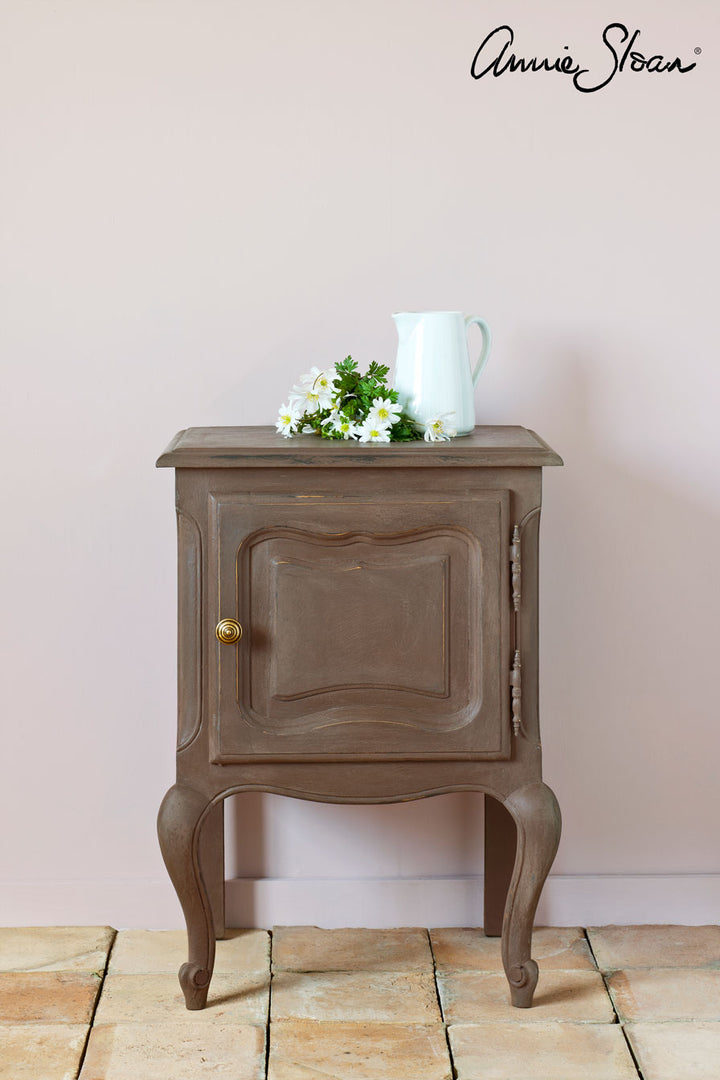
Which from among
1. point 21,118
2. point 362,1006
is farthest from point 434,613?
point 21,118

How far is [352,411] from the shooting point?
1849mm

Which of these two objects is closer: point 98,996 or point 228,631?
point 228,631

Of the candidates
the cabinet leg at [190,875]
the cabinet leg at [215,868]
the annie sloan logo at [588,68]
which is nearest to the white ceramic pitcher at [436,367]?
the annie sloan logo at [588,68]

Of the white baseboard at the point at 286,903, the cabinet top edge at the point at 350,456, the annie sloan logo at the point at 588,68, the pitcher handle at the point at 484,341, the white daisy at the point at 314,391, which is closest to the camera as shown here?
the cabinet top edge at the point at 350,456

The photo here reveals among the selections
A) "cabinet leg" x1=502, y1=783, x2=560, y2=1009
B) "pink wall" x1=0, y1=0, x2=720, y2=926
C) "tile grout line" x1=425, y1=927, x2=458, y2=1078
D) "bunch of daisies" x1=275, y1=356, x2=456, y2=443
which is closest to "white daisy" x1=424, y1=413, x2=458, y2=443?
"bunch of daisies" x1=275, y1=356, x2=456, y2=443

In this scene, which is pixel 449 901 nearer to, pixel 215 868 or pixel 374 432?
pixel 215 868

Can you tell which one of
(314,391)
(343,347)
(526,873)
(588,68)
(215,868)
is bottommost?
(215,868)

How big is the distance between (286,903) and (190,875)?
43cm

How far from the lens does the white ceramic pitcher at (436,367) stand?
1.90 m

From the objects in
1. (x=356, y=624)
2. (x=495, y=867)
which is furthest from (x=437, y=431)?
(x=495, y=867)

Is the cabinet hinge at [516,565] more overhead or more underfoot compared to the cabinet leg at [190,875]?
more overhead

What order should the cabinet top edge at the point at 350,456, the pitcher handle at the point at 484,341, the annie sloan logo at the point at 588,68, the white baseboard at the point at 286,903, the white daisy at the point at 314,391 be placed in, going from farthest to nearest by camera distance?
the white baseboard at the point at 286,903
the annie sloan logo at the point at 588,68
the pitcher handle at the point at 484,341
the white daisy at the point at 314,391
the cabinet top edge at the point at 350,456

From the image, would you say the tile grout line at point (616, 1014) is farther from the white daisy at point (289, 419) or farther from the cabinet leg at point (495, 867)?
the white daisy at point (289, 419)

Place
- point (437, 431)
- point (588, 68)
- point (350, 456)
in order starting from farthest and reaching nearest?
1. point (588, 68)
2. point (437, 431)
3. point (350, 456)
